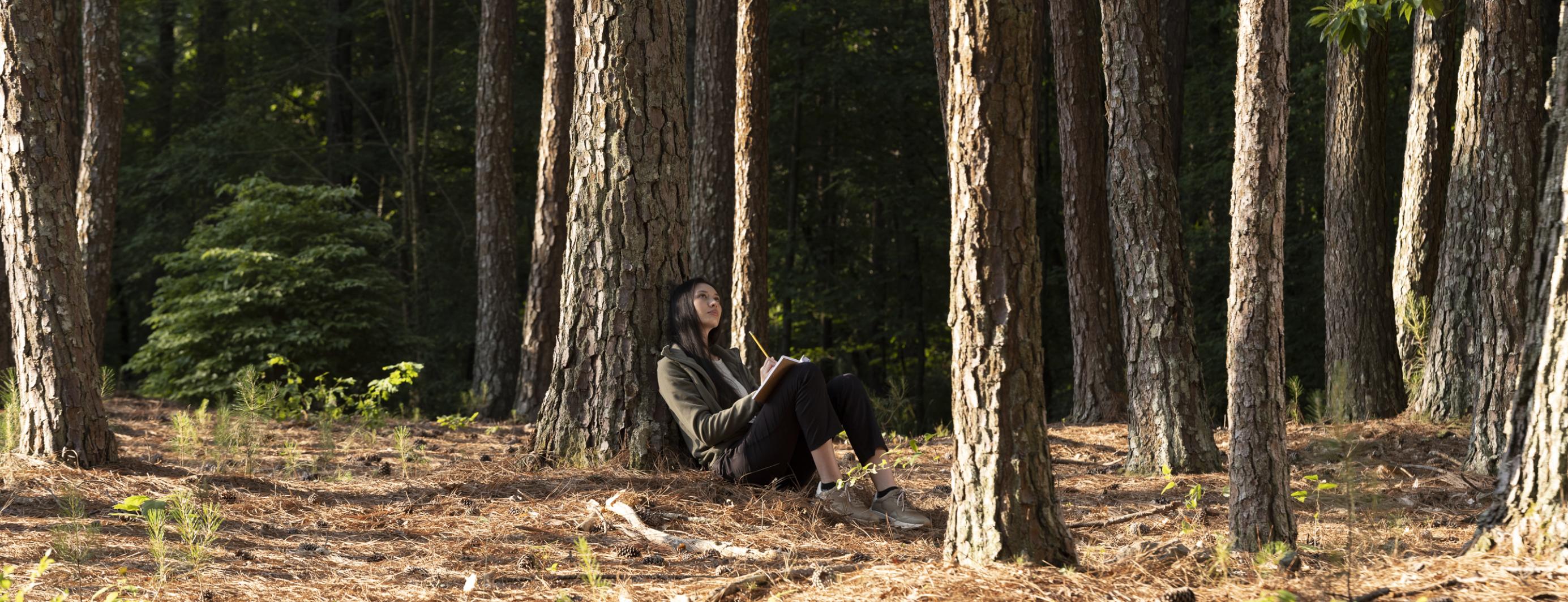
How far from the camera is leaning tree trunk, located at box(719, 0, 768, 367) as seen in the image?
988 cm

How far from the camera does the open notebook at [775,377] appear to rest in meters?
4.87

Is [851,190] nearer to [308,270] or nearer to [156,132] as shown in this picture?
[308,270]

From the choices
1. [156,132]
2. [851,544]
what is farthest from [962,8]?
[156,132]

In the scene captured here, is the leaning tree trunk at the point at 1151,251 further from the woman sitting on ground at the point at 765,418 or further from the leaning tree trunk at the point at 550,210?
the leaning tree trunk at the point at 550,210

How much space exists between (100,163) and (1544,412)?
11.1 meters

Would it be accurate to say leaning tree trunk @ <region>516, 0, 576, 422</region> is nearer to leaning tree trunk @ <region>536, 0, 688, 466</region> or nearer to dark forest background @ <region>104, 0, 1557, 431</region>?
leaning tree trunk @ <region>536, 0, 688, 466</region>

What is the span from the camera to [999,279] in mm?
3369

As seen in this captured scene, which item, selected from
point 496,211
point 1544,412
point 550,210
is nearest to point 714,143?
point 550,210

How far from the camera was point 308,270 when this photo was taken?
11258 millimetres

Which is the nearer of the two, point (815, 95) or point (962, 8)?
point (962, 8)

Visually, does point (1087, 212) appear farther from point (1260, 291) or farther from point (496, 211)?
point (496, 211)

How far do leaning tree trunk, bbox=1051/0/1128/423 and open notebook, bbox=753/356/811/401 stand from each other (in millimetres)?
4141

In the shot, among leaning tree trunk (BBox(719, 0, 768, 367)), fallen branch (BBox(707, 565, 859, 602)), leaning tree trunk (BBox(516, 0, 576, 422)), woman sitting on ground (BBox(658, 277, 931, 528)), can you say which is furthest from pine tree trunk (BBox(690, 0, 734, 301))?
fallen branch (BBox(707, 565, 859, 602))

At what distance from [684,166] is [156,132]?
15.9m
